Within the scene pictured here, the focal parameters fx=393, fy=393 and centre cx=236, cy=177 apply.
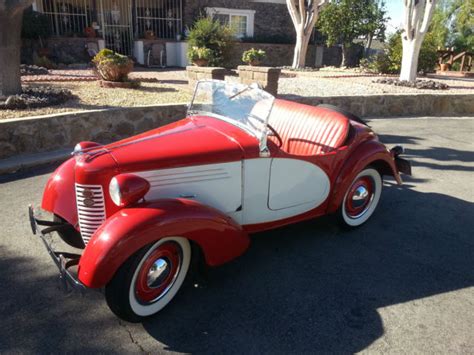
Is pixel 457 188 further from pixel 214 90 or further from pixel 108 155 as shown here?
pixel 108 155

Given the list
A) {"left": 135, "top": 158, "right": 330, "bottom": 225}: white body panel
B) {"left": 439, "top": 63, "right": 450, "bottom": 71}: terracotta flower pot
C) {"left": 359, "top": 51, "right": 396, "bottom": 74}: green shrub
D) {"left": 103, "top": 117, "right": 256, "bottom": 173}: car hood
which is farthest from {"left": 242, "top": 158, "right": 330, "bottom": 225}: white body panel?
{"left": 439, "top": 63, "right": 450, "bottom": 71}: terracotta flower pot

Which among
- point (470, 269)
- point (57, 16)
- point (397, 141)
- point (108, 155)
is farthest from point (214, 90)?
point (57, 16)

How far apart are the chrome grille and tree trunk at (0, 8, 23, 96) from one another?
547cm

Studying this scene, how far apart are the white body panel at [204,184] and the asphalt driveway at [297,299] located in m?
0.61

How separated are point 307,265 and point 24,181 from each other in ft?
12.0

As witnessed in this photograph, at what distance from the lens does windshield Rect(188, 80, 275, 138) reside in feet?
9.71

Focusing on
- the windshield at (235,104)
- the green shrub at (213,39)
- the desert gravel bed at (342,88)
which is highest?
the green shrub at (213,39)

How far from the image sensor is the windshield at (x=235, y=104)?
296 cm

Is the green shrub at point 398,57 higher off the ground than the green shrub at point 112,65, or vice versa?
the green shrub at point 398,57

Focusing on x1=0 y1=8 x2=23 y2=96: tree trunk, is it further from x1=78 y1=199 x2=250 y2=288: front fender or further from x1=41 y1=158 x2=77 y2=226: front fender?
x1=78 y1=199 x2=250 y2=288: front fender

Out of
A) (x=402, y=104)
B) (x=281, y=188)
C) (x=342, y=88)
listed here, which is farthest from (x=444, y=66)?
(x=281, y=188)

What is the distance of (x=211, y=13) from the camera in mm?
18094

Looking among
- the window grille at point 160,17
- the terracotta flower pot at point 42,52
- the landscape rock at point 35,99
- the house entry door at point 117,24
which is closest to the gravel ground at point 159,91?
the landscape rock at point 35,99

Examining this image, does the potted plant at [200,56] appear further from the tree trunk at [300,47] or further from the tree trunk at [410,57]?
the tree trunk at [300,47]
